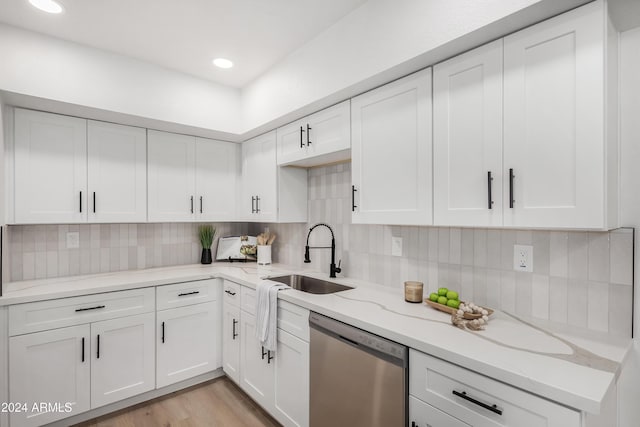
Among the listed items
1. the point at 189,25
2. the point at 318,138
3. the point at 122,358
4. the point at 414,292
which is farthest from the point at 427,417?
the point at 189,25

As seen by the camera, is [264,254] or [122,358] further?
[264,254]

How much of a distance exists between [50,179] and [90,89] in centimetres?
71

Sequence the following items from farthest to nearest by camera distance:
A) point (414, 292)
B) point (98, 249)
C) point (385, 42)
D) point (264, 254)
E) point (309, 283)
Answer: point (264, 254) → point (98, 249) → point (309, 283) → point (414, 292) → point (385, 42)

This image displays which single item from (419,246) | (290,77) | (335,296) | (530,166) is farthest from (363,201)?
(290,77)

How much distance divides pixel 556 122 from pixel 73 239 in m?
3.29

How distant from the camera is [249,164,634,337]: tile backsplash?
1328 millimetres

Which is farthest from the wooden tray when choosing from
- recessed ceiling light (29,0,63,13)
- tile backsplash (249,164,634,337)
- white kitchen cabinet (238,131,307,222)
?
recessed ceiling light (29,0,63,13)

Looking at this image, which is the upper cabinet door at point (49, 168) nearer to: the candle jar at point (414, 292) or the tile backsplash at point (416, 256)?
the tile backsplash at point (416, 256)

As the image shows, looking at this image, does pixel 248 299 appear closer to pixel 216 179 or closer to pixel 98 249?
pixel 216 179

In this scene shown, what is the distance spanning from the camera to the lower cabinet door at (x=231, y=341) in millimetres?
2547

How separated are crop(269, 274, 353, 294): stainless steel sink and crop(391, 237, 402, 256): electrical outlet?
0.46 meters

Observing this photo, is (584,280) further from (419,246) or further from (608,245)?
(419,246)

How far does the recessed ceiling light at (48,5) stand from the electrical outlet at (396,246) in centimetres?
238

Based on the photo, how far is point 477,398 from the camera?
1.14 meters
